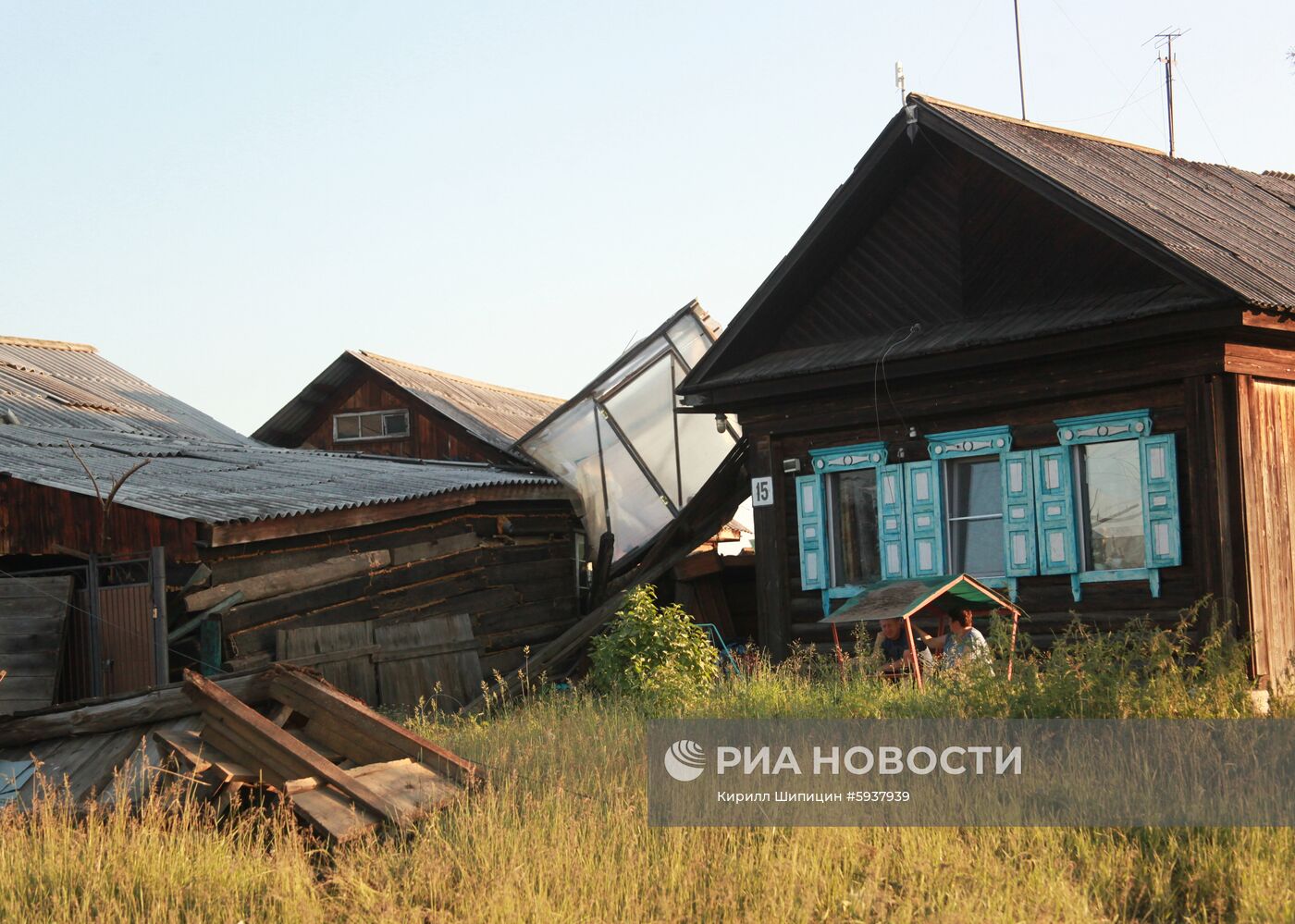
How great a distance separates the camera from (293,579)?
1473cm

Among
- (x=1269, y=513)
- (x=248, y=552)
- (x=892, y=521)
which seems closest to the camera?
(x=1269, y=513)

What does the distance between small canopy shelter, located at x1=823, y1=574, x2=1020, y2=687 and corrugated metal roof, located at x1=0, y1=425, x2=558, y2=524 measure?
5.88m

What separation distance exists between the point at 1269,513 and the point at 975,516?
283cm

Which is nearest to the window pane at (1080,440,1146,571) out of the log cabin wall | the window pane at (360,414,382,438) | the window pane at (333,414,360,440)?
the log cabin wall

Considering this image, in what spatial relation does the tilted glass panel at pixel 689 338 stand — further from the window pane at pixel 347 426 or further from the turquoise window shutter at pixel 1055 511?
the window pane at pixel 347 426

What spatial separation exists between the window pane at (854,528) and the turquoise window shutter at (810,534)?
0.14 metres

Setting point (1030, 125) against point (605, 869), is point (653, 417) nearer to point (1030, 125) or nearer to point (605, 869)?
point (1030, 125)

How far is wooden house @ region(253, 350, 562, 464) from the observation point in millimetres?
26672

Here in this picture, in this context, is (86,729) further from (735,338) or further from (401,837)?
(735,338)

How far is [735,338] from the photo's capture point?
15836 mm

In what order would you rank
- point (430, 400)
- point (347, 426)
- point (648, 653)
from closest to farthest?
point (648, 653) → point (430, 400) → point (347, 426)

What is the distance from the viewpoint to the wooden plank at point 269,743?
7949 millimetres

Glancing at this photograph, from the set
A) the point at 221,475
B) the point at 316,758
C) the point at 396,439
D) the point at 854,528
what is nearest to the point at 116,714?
the point at 316,758

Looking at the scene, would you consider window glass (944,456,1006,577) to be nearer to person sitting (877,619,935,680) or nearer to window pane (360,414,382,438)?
person sitting (877,619,935,680)
